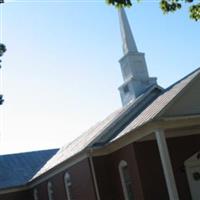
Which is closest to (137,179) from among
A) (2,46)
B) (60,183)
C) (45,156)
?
(60,183)

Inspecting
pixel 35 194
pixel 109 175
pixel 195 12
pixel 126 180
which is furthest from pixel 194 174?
pixel 35 194

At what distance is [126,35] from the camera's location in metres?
32.1

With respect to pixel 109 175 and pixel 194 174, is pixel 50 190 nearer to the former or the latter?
pixel 109 175

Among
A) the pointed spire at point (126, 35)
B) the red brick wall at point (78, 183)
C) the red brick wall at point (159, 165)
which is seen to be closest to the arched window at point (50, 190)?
the red brick wall at point (78, 183)

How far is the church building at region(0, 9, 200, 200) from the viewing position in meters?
17.2

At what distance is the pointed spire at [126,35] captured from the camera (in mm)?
30606

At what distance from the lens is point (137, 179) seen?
61.6 ft

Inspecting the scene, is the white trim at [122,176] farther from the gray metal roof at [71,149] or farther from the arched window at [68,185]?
the arched window at [68,185]

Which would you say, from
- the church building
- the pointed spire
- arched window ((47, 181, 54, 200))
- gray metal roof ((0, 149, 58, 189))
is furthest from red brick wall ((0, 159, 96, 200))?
the pointed spire

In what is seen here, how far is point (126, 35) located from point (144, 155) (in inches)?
591

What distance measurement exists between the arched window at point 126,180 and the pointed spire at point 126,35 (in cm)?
1144

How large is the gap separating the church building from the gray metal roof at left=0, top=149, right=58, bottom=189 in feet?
16.5

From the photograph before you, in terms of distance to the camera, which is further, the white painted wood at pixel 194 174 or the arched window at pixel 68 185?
the arched window at pixel 68 185

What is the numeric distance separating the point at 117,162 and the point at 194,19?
11046 mm
